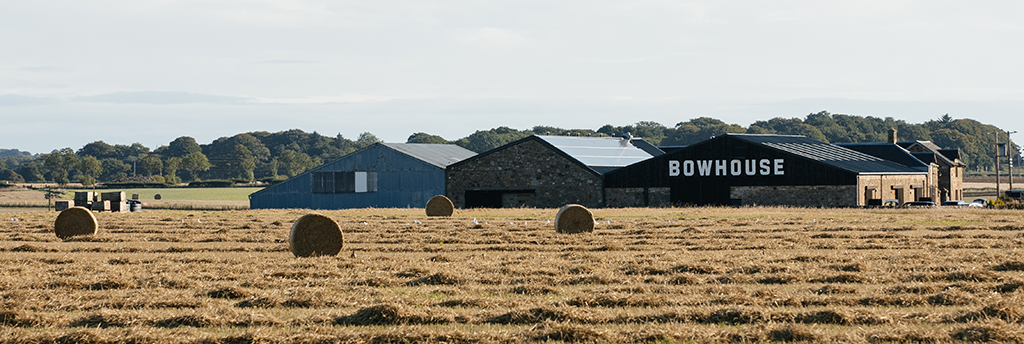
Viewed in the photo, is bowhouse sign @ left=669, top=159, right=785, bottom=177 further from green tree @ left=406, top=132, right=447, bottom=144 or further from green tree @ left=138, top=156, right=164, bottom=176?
green tree @ left=138, top=156, right=164, bottom=176

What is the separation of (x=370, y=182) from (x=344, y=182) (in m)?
2.21

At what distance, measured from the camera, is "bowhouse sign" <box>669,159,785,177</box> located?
5781cm

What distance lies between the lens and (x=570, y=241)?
88.3ft

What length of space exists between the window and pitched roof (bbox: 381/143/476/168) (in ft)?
10.2

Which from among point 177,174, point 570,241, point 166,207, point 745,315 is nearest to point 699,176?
point 570,241

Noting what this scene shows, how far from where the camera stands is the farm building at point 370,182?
69.8 metres

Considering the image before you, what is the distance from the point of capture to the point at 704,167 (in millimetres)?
59969

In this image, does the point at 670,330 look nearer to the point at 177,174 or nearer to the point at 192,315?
the point at 192,315

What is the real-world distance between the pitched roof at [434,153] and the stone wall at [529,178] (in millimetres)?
3019

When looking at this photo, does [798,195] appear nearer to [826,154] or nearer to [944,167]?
[826,154]

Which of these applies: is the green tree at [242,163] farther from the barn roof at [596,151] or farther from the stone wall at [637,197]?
the stone wall at [637,197]

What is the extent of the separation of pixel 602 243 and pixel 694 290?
10529 mm

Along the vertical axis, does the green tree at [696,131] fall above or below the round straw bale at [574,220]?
above

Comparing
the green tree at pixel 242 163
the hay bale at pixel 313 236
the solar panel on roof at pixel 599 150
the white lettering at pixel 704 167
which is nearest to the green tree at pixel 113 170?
the green tree at pixel 242 163
